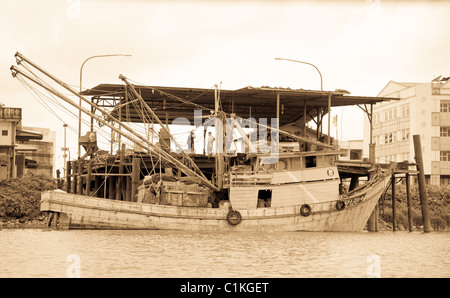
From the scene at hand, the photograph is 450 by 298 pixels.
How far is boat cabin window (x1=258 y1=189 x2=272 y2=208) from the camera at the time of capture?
39.4 meters

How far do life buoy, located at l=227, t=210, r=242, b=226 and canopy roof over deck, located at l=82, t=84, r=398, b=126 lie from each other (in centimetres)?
699

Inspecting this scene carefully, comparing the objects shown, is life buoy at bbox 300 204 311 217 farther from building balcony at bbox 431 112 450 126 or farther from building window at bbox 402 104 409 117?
building window at bbox 402 104 409 117

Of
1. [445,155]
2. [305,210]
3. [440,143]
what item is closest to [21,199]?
[305,210]

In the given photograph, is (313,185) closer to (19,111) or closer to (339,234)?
(339,234)

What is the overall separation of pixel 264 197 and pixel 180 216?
18.4ft

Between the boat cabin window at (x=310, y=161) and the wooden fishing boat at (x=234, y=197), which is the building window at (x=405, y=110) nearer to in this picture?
the wooden fishing boat at (x=234, y=197)

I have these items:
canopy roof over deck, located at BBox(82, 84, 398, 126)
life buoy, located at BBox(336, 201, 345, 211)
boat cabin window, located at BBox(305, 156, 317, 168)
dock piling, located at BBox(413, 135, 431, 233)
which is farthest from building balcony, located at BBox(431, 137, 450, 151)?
life buoy, located at BBox(336, 201, 345, 211)

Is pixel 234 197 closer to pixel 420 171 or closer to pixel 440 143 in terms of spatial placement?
pixel 420 171

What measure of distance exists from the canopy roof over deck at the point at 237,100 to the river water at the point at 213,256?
1051 cm

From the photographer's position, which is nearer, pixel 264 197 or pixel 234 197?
pixel 234 197

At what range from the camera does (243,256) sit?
24.5m

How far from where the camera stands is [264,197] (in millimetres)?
40438
